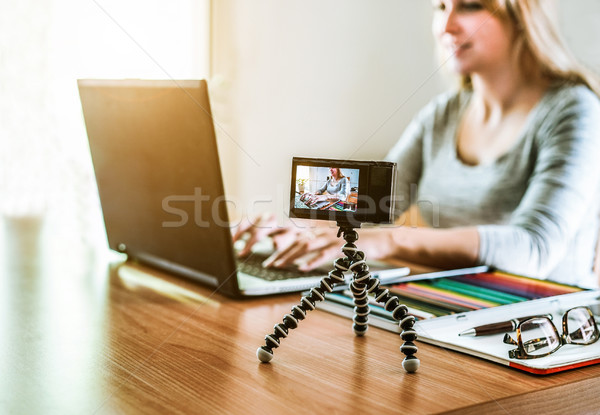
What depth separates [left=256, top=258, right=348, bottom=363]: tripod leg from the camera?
0.70 m

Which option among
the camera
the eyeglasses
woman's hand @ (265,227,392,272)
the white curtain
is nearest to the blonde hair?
woman's hand @ (265,227,392,272)

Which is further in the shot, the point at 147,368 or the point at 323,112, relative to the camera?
the point at 323,112

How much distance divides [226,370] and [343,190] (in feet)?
0.79

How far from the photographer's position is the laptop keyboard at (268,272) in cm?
113

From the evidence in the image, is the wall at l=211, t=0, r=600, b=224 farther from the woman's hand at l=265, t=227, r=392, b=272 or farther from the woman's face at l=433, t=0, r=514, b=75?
the woman's hand at l=265, t=227, r=392, b=272

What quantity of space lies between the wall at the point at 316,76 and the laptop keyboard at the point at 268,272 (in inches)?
26.4

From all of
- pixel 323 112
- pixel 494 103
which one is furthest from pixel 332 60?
pixel 494 103

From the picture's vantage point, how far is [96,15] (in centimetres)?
364

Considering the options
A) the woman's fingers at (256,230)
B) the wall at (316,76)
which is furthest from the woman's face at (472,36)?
the woman's fingers at (256,230)

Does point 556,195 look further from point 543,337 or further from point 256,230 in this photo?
point 543,337

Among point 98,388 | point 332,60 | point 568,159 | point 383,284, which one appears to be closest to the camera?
point 98,388

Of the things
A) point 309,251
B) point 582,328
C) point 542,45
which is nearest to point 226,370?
point 582,328

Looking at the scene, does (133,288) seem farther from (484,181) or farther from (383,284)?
(484,181)

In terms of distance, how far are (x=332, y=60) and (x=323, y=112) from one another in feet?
0.88
